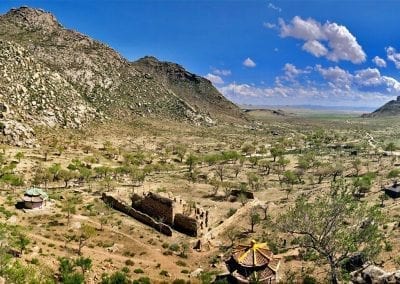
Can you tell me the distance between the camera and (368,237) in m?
29.7

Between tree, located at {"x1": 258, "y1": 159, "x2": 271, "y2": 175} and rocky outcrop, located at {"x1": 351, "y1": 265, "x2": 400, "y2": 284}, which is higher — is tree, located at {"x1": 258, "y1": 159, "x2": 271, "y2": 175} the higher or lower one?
the lower one

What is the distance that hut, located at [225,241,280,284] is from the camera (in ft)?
104

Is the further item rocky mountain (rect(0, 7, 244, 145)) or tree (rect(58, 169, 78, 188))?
rocky mountain (rect(0, 7, 244, 145))

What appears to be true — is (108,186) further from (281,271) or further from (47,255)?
(281,271)

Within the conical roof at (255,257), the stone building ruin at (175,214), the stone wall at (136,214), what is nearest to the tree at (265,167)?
the stone building ruin at (175,214)

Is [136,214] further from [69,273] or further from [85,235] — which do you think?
[69,273]

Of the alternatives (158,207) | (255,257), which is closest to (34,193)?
(158,207)

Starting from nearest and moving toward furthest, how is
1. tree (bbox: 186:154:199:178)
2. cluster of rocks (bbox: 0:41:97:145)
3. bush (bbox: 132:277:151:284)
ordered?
bush (bbox: 132:277:151:284) → tree (bbox: 186:154:199:178) → cluster of rocks (bbox: 0:41:97:145)

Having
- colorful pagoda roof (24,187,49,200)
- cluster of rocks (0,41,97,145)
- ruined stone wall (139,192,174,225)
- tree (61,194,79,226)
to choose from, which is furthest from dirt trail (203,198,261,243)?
cluster of rocks (0,41,97,145)

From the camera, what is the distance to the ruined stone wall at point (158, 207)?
154 feet

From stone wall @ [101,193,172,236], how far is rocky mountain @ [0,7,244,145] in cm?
4258

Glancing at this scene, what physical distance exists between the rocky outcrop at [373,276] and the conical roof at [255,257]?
6001 mm

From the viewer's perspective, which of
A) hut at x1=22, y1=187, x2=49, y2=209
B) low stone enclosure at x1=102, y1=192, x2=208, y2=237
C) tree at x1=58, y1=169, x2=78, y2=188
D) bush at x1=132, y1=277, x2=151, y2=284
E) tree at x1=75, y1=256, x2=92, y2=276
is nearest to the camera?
tree at x1=75, y1=256, x2=92, y2=276

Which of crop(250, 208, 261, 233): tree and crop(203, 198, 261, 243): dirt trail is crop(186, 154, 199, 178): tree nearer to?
crop(203, 198, 261, 243): dirt trail
